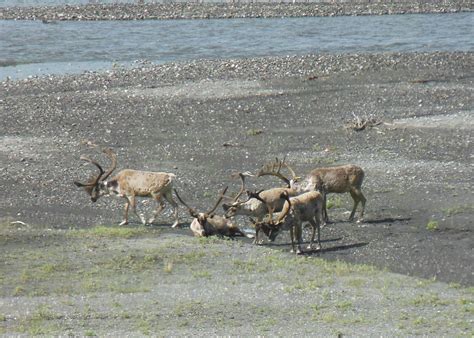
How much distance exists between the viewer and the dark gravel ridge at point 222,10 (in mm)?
64500

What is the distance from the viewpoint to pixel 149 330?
44.4ft

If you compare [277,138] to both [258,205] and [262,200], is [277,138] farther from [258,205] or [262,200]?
[262,200]

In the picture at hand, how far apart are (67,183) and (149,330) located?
9.25 m

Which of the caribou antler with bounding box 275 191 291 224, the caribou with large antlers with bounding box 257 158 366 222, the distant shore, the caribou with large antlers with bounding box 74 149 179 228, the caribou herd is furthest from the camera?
the distant shore

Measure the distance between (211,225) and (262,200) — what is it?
96cm

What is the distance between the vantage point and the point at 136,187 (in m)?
20.0

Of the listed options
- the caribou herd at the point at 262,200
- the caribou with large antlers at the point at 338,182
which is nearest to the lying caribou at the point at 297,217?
the caribou herd at the point at 262,200

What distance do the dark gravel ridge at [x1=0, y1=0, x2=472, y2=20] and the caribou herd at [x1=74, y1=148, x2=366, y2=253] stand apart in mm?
44152

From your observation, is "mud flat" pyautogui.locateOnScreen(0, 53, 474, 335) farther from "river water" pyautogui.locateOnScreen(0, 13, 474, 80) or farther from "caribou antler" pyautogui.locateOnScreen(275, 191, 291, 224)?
"river water" pyautogui.locateOnScreen(0, 13, 474, 80)

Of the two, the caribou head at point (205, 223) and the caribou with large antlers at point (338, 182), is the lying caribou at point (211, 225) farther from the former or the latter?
the caribou with large antlers at point (338, 182)

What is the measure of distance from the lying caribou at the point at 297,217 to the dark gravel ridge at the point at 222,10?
46074 mm

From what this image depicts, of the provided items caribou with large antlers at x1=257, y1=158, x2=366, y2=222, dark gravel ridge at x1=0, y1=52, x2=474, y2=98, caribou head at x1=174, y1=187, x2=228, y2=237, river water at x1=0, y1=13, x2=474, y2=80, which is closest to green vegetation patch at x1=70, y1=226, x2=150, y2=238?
caribou head at x1=174, y1=187, x2=228, y2=237

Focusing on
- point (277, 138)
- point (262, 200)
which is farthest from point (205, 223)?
point (277, 138)

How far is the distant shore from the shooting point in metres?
64.5
